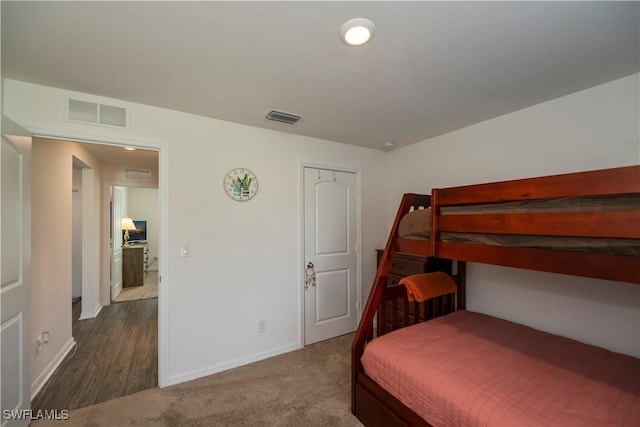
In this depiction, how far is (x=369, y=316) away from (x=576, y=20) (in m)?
2.05

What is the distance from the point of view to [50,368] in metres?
2.38

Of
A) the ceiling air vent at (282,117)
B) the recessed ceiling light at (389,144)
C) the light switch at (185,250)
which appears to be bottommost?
the light switch at (185,250)

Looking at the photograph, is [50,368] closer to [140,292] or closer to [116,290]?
[116,290]

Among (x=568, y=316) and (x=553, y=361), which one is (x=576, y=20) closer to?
(x=553, y=361)

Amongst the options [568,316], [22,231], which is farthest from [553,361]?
[22,231]

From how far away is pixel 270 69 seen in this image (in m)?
1.67

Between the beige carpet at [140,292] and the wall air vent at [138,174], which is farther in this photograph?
the beige carpet at [140,292]

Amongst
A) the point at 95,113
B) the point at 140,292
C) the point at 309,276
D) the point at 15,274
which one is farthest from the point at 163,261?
the point at 140,292

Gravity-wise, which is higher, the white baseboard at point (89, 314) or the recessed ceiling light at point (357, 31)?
the recessed ceiling light at point (357, 31)

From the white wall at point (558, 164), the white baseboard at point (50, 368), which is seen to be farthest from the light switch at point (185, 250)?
the white wall at point (558, 164)

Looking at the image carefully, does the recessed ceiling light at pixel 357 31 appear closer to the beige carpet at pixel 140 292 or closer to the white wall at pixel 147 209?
the beige carpet at pixel 140 292

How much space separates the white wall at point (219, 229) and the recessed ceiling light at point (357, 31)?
60.7 inches

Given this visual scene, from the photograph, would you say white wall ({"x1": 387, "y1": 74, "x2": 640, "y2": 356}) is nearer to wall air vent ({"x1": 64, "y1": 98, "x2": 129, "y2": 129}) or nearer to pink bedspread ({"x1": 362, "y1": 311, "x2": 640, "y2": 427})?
pink bedspread ({"x1": 362, "y1": 311, "x2": 640, "y2": 427})

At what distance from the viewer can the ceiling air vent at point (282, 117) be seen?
232 cm
